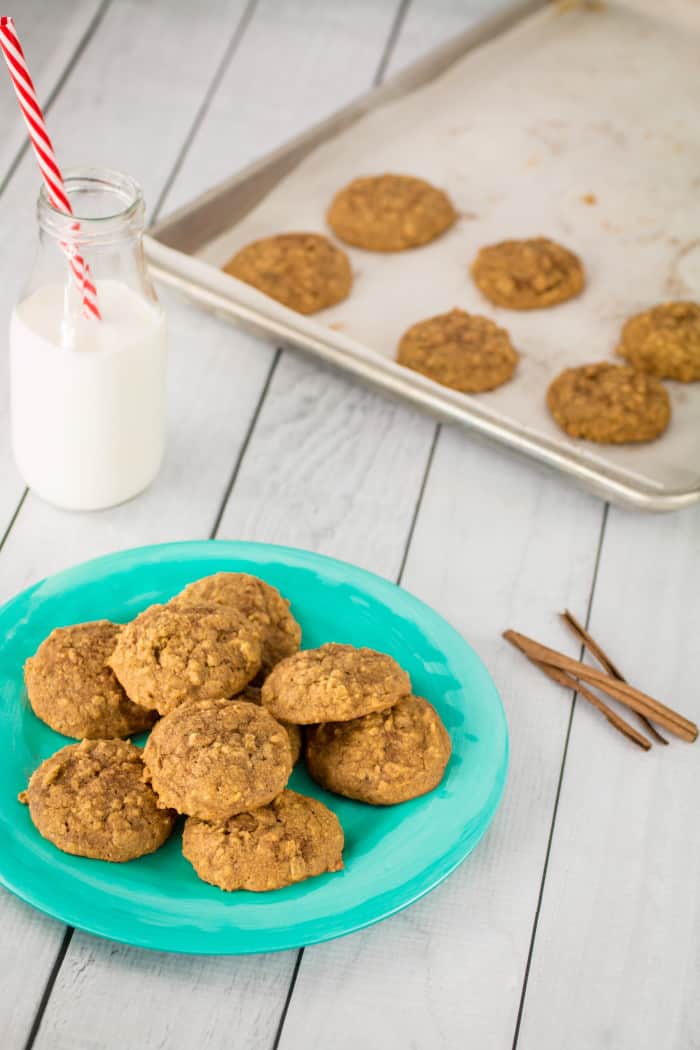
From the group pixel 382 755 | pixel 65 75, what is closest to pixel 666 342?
pixel 382 755

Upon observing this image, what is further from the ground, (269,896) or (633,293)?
(269,896)

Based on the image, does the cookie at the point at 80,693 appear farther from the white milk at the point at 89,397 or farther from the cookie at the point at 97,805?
the white milk at the point at 89,397

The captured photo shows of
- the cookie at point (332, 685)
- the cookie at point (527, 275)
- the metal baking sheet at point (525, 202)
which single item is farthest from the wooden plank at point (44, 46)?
the cookie at point (332, 685)

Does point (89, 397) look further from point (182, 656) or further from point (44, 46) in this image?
point (44, 46)

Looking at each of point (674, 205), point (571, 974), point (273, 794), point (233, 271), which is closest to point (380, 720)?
point (273, 794)

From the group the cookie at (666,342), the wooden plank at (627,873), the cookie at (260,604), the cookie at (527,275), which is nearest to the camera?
the wooden plank at (627,873)

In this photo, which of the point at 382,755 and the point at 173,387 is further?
the point at 173,387

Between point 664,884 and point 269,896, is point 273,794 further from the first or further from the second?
point 664,884
